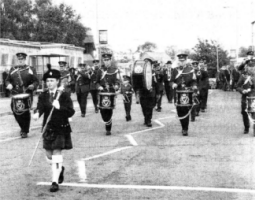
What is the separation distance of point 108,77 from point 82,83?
19.4 ft

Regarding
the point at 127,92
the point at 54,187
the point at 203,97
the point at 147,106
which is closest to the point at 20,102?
the point at 147,106

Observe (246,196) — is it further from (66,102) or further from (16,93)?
→ (16,93)

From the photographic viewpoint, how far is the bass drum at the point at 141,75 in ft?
42.8

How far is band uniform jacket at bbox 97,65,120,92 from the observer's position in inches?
482

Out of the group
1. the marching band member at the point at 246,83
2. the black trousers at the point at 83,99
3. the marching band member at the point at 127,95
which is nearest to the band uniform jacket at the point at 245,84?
the marching band member at the point at 246,83

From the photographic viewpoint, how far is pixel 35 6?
218ft

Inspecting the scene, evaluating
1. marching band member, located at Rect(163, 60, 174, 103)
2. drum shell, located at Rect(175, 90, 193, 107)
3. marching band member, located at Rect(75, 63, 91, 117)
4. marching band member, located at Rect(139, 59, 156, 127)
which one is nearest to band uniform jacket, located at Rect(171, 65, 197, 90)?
drum shell, located at Rect(175, 90, 193, 107)

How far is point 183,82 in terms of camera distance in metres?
11.9

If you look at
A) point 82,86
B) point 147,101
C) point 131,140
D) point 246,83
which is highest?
point 246,83

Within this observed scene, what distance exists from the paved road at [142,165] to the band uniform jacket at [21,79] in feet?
3.78

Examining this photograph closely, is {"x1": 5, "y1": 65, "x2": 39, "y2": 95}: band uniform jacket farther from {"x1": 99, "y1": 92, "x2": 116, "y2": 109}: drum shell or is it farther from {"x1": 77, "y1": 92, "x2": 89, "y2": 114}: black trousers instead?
{"x1": 77, "y1": 92, "x2": 89, "y2": 114}: black trousers

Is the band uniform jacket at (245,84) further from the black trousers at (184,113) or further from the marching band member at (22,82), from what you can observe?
the marching band member at (22,82)

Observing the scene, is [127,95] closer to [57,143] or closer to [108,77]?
[108,77]

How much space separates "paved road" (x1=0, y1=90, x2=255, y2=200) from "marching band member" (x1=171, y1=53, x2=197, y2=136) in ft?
1.21
